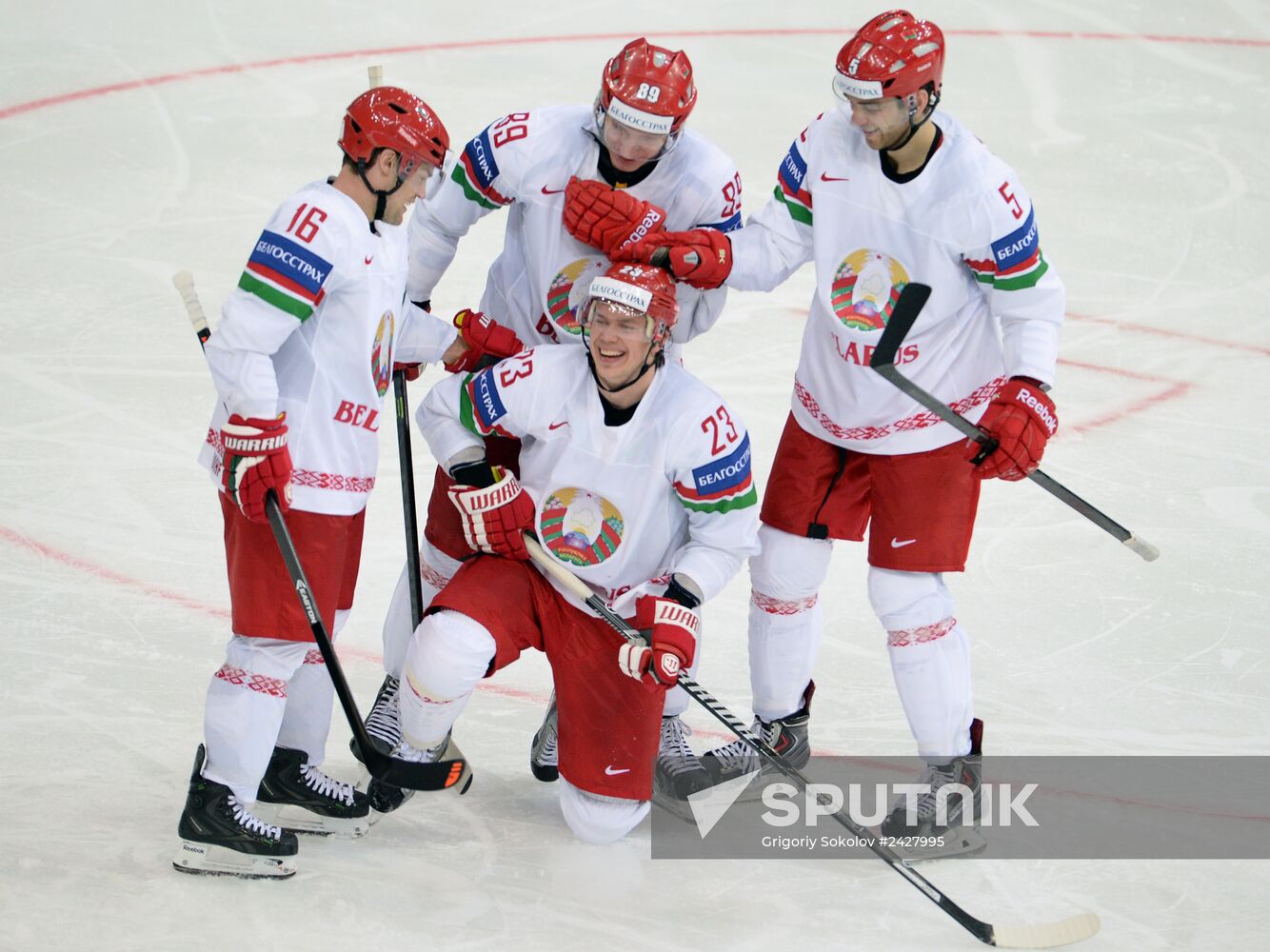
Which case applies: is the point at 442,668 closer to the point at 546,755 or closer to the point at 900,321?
the point at 546,755

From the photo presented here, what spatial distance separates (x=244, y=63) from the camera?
7.18 meters

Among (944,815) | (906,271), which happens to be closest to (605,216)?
(906,271)

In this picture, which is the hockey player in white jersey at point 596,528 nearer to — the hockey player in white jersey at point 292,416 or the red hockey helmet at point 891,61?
the hockey player in white jersey at point 292,416

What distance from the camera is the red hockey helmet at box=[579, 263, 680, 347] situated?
283 cm

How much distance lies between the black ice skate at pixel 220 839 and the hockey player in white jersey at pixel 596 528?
0.36 metres

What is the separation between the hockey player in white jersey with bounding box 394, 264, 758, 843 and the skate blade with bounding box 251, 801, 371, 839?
6.6 inches

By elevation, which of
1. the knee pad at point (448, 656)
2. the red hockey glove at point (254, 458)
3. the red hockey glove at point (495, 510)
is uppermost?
the red hockey glove at point (254, 458)

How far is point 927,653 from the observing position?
311 centimetres

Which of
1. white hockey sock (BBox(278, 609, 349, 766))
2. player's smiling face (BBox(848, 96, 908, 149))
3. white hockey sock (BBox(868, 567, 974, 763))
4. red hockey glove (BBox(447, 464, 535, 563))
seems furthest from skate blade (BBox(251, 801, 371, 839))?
A: player's smiling face (BBox(848, 96, 908, 149))

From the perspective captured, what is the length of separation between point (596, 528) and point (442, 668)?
1.29 feet

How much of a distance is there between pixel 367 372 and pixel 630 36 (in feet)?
18.1

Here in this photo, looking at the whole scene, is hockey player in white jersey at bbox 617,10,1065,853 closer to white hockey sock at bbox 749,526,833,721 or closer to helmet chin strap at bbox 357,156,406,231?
white hockey sock at bbox 749,526,833,721

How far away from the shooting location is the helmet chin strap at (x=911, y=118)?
9.39ft

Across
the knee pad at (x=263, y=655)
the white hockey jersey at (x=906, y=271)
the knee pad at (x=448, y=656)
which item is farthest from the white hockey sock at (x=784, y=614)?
the knee pad at (x=263, y=655)
